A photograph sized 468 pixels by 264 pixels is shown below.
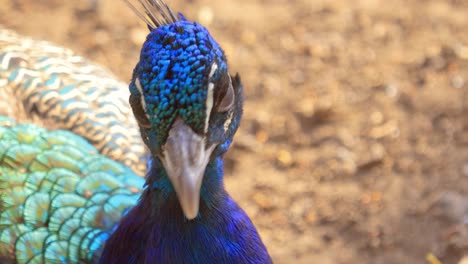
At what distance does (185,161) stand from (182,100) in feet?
0.42

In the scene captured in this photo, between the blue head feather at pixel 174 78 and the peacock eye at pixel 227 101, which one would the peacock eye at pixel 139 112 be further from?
the peacock eye at pixel 227 101

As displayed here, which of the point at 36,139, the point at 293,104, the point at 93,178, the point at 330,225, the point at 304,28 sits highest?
the point at 304,28

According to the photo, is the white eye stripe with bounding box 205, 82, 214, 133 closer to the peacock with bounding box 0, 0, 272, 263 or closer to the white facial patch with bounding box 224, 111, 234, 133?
the peacock with bounding box 0, 0, 272, 263

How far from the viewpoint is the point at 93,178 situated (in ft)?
7.04

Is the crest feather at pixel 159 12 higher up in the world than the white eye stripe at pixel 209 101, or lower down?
higher up

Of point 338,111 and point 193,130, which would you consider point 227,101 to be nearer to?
point 193,130

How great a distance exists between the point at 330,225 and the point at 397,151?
54 centimetres

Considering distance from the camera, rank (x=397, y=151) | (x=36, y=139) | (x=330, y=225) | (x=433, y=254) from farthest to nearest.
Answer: (x=397, y=151) → (x=330, y=225) → (x=433, y=254) → (x=36, y=139)

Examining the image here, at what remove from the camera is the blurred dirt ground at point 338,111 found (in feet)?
9.45

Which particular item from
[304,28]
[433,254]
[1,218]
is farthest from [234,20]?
[1,218]

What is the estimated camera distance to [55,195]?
2080mm

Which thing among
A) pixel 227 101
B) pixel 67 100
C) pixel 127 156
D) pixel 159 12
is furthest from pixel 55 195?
pixel 227 101

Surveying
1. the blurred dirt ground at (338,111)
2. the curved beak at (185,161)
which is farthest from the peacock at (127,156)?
the blurred dirt ground at (338,111)

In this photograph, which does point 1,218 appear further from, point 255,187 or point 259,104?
point 259,104
